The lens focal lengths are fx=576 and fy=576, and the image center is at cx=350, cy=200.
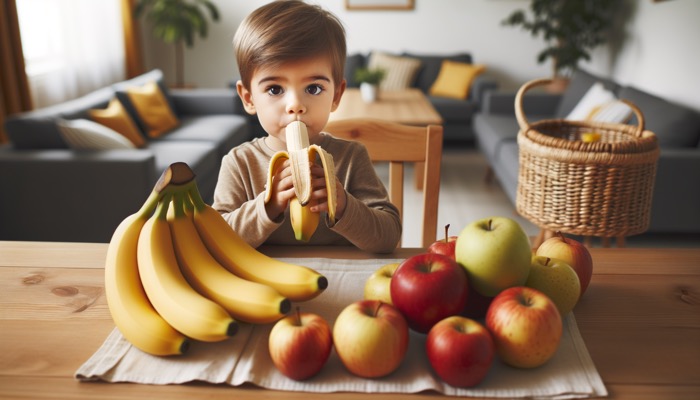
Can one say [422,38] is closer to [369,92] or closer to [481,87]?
[481,87]

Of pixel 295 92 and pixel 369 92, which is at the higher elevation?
pixel 295 92

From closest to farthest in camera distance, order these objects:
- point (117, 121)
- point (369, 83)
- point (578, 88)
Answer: point (117, 121), point (578, 88), point (369, 83)

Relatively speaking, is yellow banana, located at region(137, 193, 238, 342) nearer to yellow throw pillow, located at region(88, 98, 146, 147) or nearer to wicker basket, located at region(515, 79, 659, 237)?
wicker basket, located at region(515, 79, 659, 237)

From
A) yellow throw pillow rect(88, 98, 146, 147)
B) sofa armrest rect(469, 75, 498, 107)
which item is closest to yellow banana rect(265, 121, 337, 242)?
yellow throw pillow rect(88, 98, 146, 147)

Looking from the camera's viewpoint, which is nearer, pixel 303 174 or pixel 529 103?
pixel 303 174

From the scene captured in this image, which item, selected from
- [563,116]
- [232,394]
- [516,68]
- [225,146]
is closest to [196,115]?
[225,146]

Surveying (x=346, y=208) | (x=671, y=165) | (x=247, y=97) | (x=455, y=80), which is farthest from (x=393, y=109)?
(x=346, y=208)

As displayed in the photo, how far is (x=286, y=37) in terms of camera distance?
0.97m

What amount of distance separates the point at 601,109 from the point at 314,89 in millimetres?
2371

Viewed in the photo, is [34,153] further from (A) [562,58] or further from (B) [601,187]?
(A) [562,58]

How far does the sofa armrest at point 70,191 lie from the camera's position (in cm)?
246

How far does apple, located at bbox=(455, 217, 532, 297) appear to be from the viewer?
0.72m

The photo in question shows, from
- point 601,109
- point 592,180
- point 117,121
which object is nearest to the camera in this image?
point 592,180

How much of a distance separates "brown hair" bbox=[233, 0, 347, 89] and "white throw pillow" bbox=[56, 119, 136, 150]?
1822 millimetres
